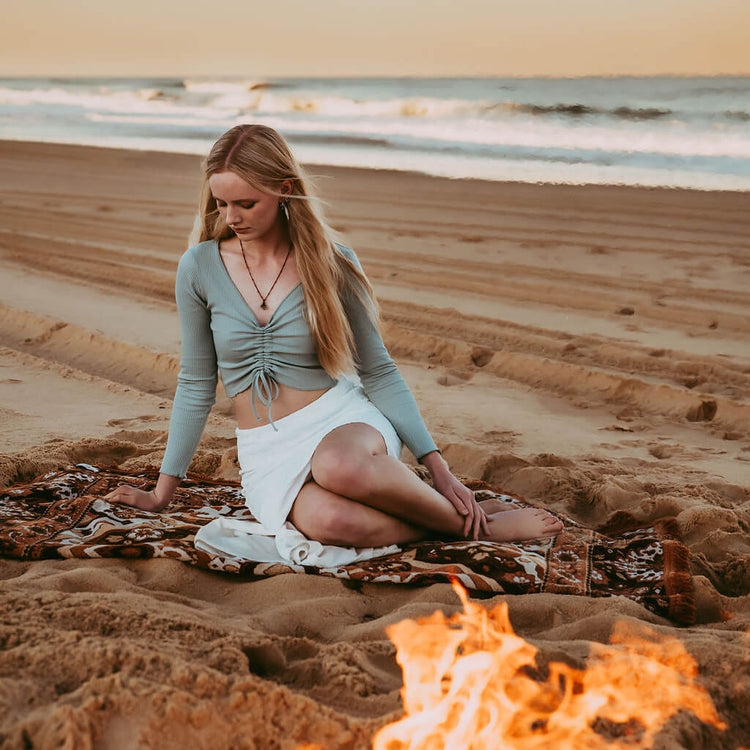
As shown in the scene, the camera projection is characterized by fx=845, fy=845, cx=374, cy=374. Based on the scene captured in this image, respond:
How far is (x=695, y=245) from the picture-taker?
27.9ft

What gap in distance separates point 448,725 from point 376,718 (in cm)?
18

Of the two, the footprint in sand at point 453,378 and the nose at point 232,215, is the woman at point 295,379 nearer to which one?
the nose at point 232,215

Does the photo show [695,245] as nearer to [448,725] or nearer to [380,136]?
[448,725]

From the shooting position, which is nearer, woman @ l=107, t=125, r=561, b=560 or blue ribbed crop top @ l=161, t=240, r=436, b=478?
woman @ l=107, t=125, r=561, b=560

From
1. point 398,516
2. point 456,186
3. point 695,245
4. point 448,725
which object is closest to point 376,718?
point 448,725

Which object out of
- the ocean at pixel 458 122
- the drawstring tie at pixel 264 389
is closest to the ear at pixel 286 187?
the drawstring tie at pixel 264 389

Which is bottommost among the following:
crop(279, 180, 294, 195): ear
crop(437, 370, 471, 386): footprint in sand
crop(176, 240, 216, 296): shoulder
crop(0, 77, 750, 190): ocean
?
crop(437, 370, 471, 386): footprint in sand

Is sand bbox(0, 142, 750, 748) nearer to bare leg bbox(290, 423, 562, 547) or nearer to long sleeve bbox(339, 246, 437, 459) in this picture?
bare leg bbox(290, 423, 562, 547)

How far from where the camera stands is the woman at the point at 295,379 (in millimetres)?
2908

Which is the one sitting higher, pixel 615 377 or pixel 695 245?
pixel 695 245

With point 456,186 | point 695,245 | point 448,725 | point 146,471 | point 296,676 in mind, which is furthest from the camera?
point 456,186

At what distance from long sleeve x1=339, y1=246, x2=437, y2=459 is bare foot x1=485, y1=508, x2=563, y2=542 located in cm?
38

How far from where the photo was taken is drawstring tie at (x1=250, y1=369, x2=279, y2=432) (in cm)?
309

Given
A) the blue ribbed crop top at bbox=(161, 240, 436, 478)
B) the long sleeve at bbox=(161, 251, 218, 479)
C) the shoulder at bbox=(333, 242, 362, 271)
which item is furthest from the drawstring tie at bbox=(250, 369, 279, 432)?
the shoulder at bbox=(333, 242, 362, 271)
